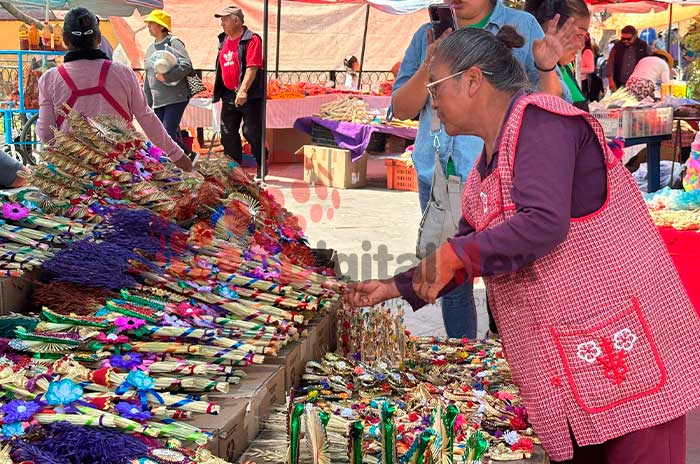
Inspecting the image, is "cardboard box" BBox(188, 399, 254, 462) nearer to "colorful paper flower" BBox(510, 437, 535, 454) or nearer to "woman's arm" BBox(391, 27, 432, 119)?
"colorful paper flower" BBox(510, 437, 535, 454)

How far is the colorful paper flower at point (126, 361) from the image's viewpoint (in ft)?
6.97

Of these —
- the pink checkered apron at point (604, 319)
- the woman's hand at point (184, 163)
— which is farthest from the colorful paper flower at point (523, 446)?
the woman's hand at point (184, 163)

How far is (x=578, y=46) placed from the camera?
2.50 meters

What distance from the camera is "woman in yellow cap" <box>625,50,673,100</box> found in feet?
25.6

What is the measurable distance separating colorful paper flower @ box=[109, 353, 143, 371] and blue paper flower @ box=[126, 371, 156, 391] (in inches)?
5.0

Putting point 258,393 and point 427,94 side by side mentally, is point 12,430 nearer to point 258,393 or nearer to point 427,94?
point 258,393

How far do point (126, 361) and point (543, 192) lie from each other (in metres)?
1.10

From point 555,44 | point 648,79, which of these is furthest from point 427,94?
point 648,79

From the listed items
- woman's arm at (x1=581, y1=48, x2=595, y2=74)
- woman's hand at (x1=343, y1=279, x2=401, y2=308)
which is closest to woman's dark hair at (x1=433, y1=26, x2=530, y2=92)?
woman's hand at (x1=343, y1=279, x2=401, y2=308)

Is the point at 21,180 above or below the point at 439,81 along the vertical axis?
below

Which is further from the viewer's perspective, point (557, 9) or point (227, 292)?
point (557, 9)

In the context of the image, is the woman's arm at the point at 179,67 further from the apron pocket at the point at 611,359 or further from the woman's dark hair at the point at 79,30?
the apron pocket at the point at 611,359

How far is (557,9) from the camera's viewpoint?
387 centimetres

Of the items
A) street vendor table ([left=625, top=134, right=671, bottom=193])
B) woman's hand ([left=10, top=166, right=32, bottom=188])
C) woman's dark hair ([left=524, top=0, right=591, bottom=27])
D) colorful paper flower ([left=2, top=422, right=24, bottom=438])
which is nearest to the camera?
colorful paper flower ([left=2, top=422, right=24, bottom=438])
